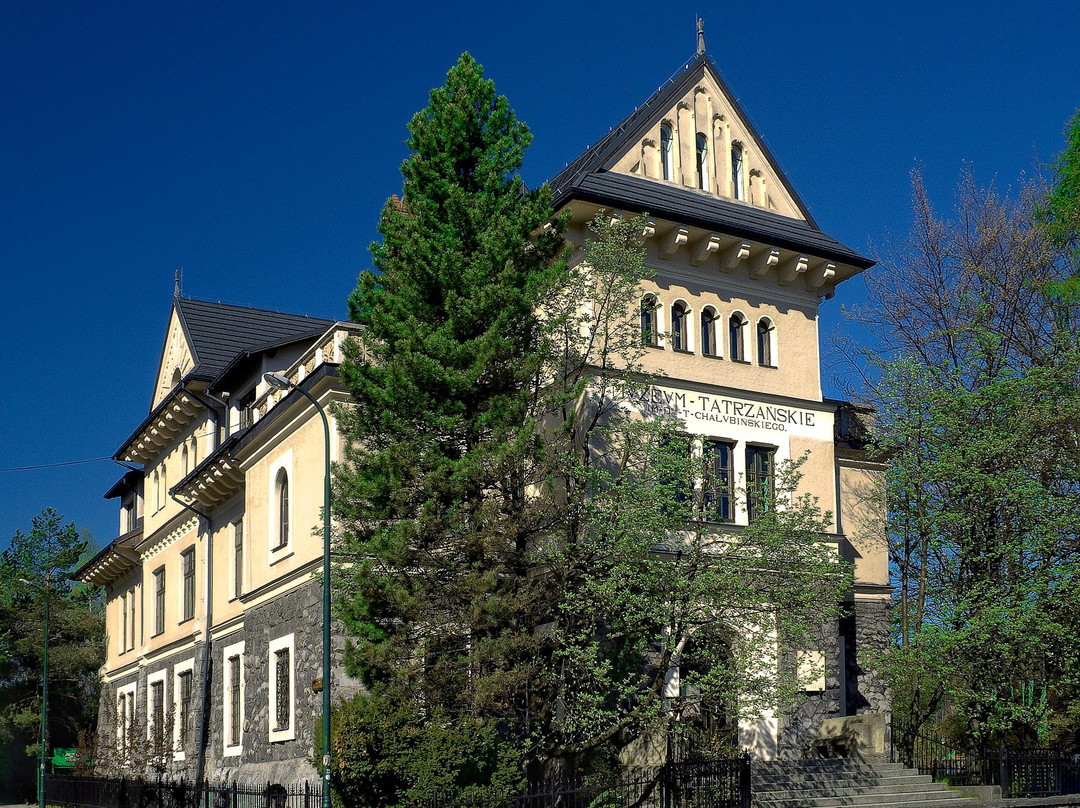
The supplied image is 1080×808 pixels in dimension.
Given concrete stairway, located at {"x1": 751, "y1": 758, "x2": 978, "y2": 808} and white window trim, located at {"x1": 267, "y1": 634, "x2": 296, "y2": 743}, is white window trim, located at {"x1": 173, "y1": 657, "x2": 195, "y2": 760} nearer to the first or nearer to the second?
white window trim, located at {"x1": 267, "y1": 634, "x2": 296, "y2": 743}

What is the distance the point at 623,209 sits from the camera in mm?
24547

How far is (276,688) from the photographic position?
25.2 meters

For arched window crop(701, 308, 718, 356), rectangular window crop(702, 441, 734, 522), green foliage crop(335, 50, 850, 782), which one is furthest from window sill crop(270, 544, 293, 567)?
arched window crop(701, 308, 718, 356)

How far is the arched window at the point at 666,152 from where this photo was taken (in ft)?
89.6

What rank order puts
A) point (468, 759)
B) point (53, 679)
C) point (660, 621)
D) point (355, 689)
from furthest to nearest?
point (53, 679) < point (355, 689) < point (660, 621) < point (468, 759)

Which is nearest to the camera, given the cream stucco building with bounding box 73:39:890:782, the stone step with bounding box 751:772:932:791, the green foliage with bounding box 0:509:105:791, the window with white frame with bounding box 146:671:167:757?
the stone step with bounding box 751:772:932:791

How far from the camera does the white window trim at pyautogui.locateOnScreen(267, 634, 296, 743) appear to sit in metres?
24.0

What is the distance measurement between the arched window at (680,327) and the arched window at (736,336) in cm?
117

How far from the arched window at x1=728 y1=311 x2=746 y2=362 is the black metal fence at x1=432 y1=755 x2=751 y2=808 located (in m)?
9.27

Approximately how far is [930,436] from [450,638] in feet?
36.9

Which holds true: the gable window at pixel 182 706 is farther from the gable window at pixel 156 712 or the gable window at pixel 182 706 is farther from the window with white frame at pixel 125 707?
the window with white frame at pixel 125 707

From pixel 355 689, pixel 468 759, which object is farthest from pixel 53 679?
pixel 468 759

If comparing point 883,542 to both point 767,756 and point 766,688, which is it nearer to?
point 767,756

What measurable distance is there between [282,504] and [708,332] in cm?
991
